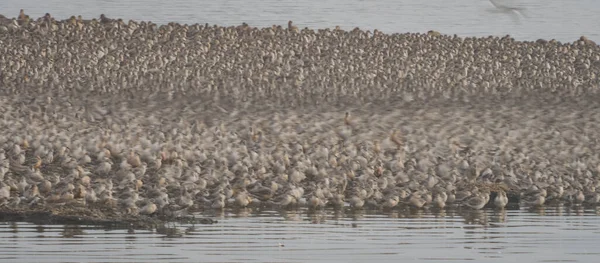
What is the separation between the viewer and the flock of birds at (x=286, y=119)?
685 inches

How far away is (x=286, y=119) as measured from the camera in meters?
23.2

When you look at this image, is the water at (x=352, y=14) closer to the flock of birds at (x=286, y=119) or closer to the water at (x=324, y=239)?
the flock of birds at (x=286, y=119)

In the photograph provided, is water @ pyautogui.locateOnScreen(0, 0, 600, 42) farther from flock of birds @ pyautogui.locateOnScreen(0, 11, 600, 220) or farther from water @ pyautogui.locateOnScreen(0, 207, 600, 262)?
water @ pyautogui.locateOnScreen(0, 207, 600, 262)

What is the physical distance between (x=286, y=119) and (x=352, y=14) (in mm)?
50686

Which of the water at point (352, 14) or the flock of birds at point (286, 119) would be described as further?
the water at point (352, 14)

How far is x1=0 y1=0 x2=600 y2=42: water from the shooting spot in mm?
59875

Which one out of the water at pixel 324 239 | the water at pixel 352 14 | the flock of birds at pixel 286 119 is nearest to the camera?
the water at pixel 324 239

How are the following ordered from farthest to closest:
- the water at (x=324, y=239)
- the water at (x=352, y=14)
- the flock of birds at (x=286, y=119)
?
the water at (x=352, y=14) < the flock of birds at (x=286, y=119) < the water at (x=324, y=239)

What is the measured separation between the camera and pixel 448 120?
2402cm

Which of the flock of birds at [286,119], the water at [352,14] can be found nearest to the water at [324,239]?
the flock of birds at [286,119]

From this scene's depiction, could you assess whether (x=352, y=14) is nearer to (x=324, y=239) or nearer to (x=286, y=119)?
(x=286, y=119)

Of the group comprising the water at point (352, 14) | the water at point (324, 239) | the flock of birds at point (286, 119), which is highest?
the water at point (352, 14)

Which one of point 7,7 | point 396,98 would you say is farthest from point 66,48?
point 7,7

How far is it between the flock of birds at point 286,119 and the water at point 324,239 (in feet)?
2.54
